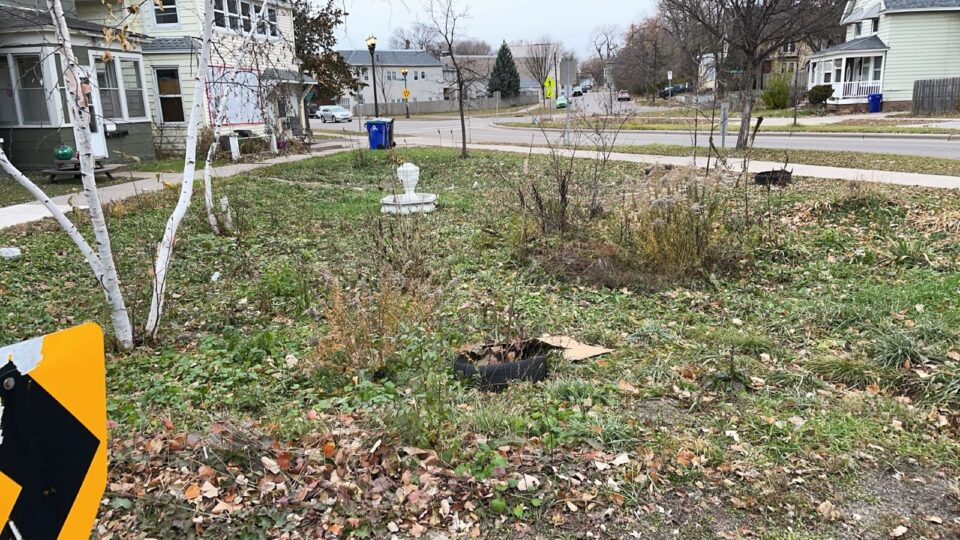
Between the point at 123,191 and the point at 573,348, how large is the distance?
1101 cm

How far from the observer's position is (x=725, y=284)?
6.57 meters

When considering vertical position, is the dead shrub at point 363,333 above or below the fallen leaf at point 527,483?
above

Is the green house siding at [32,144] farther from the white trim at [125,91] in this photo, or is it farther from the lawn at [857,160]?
the lawn at [857,160]

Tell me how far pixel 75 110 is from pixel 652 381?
4107 mm

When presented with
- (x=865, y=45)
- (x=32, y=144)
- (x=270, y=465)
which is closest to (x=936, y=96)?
(x=865, y=45)

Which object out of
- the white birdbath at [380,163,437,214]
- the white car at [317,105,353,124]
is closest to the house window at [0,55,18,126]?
the white birdbath at [380,163,437,214]

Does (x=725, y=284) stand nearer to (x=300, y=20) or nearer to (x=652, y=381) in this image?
(x=652, y=381)

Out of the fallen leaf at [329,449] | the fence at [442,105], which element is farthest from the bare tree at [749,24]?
the fence at [442,105]

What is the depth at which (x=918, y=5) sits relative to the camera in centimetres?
3131

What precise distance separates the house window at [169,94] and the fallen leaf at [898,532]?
→ 2164cm

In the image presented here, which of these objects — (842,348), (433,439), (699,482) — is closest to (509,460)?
(433,439)

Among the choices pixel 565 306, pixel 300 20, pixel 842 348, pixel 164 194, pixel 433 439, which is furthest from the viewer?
pixel 300 20

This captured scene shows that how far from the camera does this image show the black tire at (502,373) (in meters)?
4.39

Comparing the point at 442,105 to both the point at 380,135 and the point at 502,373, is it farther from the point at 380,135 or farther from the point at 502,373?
the point at 502,373
